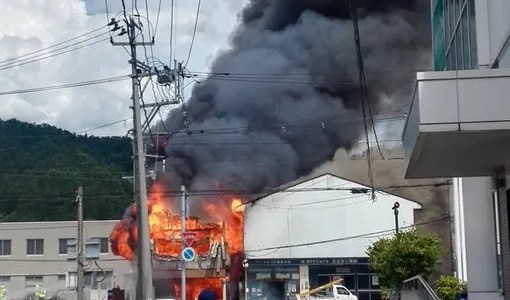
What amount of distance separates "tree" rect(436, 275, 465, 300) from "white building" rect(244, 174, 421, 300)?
13305 millimetres

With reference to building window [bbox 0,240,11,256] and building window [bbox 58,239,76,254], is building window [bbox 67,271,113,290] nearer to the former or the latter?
building window [bbox 58,239,76,254]

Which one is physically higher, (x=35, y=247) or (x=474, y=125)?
(x=35, y=247)

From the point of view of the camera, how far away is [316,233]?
5144 cm

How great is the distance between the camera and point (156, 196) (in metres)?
49.8

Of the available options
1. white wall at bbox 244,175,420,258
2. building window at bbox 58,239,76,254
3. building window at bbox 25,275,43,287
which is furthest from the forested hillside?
white wall at bbox 244,175,420,258

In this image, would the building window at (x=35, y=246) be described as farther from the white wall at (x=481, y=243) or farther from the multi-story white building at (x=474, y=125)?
the white wall at (x=481, y=243)

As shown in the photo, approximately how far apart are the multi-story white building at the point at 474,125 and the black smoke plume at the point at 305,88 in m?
34.3

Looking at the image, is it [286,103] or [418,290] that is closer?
[418,290]

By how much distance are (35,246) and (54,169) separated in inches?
240

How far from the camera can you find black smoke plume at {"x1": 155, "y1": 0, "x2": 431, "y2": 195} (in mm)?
57781

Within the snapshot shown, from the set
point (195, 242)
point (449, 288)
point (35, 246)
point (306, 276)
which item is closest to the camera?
point (449, 288)

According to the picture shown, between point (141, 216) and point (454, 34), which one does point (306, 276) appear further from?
point (454, 34)

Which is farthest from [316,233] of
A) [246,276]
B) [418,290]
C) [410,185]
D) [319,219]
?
[418,290]

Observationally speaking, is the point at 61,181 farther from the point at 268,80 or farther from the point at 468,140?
the point at 468,140
